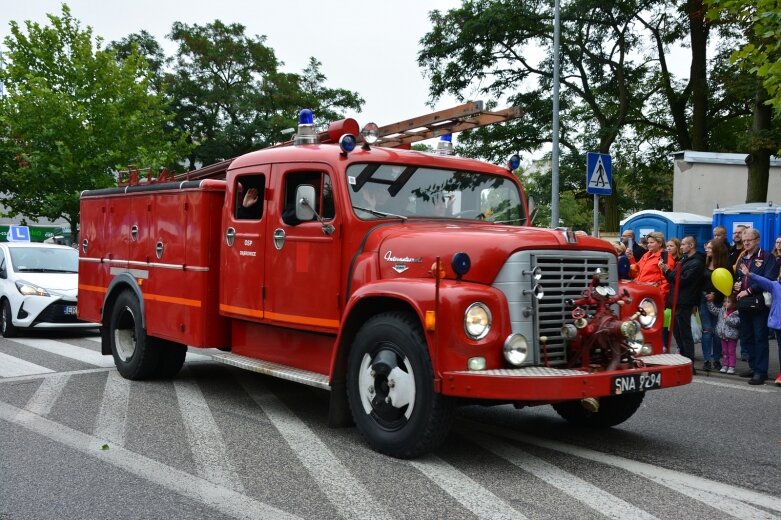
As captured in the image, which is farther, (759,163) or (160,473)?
(759,163)

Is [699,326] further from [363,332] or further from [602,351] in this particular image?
[363,332]

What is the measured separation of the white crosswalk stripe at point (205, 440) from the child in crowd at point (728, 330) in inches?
250

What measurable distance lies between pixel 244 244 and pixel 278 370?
128 centimetres

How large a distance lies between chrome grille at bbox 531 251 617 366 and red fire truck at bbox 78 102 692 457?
0.04 ft

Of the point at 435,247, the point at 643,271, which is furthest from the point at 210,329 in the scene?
the point at 643,271

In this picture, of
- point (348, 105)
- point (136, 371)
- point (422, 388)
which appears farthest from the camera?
point (348, 105)

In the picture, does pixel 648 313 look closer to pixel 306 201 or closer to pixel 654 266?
pixel 306 201

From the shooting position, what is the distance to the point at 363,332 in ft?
18.9

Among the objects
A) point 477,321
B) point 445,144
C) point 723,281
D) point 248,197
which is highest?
point 445,144

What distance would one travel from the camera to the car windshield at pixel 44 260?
1417 centimetres

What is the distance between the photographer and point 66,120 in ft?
82.7

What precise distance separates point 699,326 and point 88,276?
8315 millimetres

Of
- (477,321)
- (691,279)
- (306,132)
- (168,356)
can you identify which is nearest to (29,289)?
(168,356)

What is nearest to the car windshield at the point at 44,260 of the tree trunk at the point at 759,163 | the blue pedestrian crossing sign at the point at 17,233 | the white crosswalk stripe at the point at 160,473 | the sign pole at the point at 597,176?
the white crosswalk stripe at the point at 160,473
